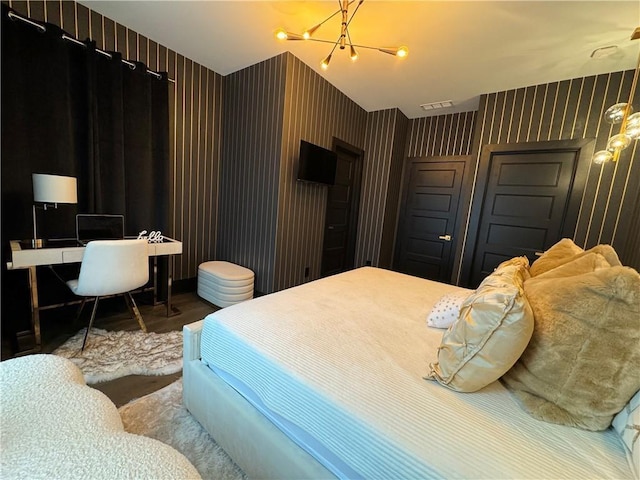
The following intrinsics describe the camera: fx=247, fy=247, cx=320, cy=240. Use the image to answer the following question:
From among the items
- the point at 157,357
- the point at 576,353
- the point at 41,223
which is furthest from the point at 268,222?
the point at 576,353

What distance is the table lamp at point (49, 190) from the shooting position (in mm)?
1800

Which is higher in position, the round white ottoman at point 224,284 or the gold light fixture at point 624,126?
the gold light fixture at point 624,126

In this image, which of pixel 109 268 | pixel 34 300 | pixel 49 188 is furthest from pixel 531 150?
pixel 34 300

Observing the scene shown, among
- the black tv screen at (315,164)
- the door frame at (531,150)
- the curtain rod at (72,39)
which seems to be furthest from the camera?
the black tv screen at (315,164)

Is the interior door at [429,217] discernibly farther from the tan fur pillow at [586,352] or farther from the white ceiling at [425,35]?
the tan fur pillow at [586,352]


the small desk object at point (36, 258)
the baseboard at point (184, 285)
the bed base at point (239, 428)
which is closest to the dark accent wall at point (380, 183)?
the baseboard at point (184, 285)

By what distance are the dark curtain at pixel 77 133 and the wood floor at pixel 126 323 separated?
0.94ft

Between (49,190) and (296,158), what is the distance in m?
2.14

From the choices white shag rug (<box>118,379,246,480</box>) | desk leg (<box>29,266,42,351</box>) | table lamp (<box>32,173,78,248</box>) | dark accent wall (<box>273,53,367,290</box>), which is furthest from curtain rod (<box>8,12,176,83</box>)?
white shag rug (<box>118,379,246,480</box>)

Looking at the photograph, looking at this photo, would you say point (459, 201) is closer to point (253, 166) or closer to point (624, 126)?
point (624, 126)

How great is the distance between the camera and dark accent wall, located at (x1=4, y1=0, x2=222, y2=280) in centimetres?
240

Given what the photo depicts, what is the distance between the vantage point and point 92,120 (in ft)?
7.01

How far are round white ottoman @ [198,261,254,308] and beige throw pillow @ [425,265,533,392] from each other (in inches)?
88.5

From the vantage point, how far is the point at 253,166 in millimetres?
3002
